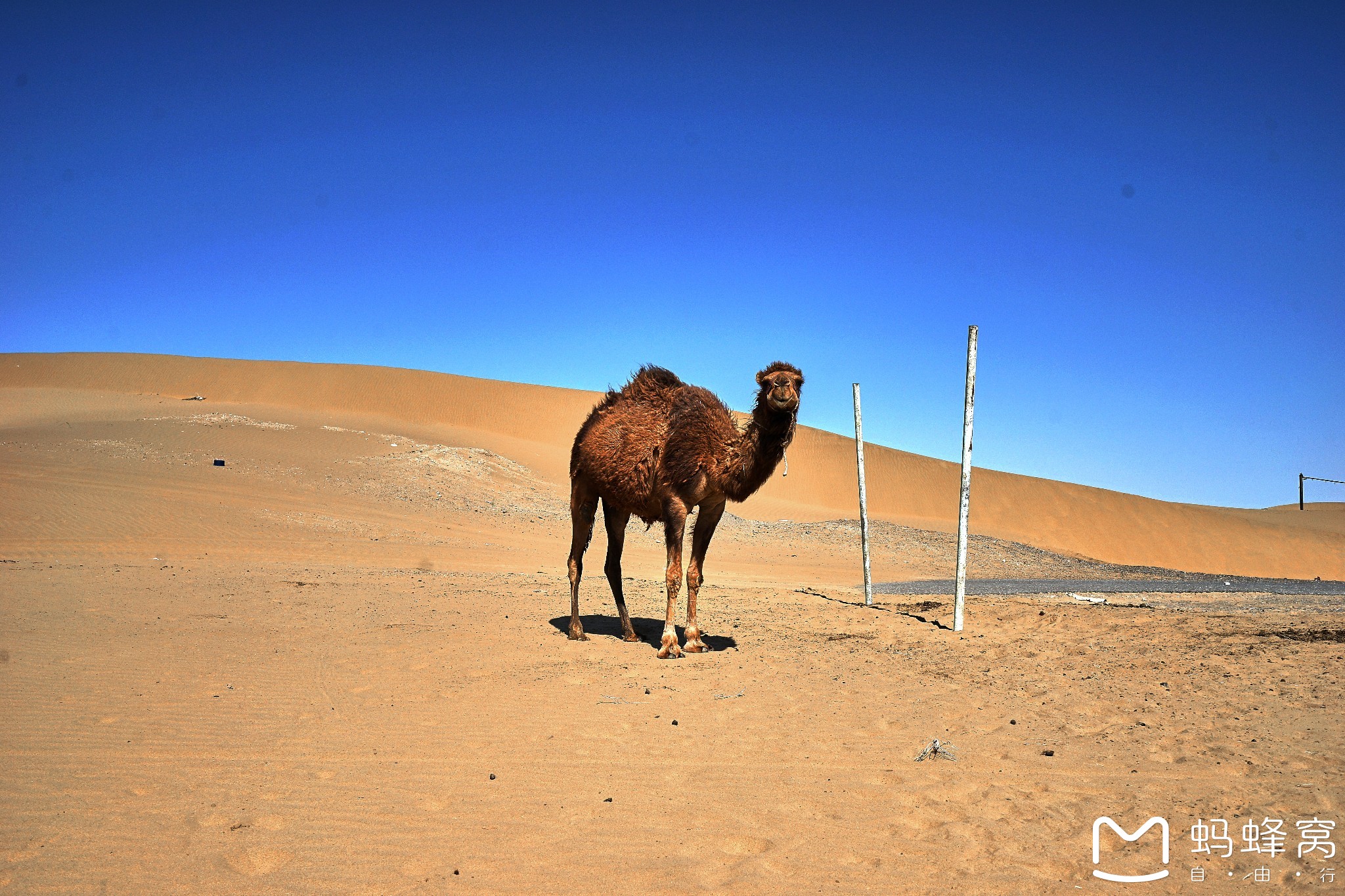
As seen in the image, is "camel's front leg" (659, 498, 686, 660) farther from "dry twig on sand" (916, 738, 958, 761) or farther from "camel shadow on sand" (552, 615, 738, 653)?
"dry twig on sand" (916, 738, 958, 761)

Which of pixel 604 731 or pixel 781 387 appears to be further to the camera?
pixel 781 387

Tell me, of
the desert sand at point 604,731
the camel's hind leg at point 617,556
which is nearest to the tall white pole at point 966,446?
the desert sand at point 604,731

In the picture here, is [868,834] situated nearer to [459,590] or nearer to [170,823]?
[170,823]

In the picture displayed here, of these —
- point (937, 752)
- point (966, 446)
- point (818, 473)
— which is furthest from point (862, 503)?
point (818, 473)

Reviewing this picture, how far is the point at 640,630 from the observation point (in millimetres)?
10109

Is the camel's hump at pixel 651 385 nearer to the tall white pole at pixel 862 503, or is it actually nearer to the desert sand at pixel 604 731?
the desert sand at pixel 604 731

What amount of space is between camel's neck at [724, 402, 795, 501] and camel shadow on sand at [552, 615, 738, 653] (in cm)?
183

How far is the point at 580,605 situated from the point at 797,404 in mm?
5377

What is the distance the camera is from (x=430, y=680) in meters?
7.14

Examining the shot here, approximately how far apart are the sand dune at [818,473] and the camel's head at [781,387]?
27.1m

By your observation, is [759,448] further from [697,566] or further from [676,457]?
[697,566]

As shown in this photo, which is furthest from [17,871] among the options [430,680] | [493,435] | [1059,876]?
[493,435]

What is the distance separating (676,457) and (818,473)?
42.9 metres

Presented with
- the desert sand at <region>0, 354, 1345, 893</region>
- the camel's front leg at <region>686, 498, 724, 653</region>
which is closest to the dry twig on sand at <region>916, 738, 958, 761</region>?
the desert sand at <region>0, 354, 1345, 893</region>
